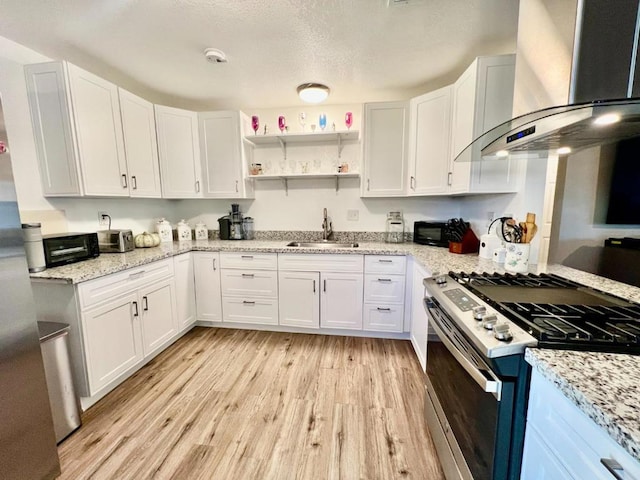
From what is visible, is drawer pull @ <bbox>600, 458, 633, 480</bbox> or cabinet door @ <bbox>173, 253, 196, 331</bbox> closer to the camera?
Answer: drawer pull @ <bbox>600, 458, 633, 480</bbox>

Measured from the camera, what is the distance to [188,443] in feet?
4.85

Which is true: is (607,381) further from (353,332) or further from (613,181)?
(353,332)

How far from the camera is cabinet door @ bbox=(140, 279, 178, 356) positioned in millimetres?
2125

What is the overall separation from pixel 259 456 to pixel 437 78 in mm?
3167

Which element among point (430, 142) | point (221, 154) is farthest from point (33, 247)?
point (430, 142)

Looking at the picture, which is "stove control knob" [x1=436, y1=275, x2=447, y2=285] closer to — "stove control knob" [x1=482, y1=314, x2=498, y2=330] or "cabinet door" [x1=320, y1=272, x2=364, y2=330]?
"stove control knob" [x1=482, y1=314, x2=498, y2=330]

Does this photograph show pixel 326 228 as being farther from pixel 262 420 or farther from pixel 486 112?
pixel 262 420

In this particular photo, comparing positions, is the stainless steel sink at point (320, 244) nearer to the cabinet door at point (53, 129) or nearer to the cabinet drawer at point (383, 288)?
the cabinet drawer at point (383, 288)

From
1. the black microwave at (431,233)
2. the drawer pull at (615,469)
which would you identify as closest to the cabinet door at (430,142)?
the black microwave at (431,233)

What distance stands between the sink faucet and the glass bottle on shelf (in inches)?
25.8

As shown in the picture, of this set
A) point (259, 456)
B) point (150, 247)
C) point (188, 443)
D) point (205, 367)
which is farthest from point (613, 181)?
point (150, 247)

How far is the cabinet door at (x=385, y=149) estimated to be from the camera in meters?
2.58

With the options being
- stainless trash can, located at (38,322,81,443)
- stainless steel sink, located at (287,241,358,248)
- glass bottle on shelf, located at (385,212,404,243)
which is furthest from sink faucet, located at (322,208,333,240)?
stainless trash can, located at (38,322,81,443)

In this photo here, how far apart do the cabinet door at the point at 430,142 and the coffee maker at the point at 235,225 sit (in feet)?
6.28
